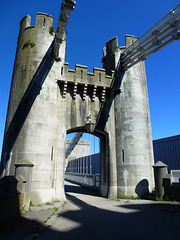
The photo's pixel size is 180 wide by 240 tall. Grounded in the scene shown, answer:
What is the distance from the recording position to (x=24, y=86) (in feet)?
40.3

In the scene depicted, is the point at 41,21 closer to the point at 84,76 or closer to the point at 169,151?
the point at 84,76

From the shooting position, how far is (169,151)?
1095 inches

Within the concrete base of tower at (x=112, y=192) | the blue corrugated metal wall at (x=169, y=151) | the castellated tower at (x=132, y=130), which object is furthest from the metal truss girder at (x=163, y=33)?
the blue corrugated metal wall at (x=169, y=151)

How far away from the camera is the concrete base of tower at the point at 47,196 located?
10430mm

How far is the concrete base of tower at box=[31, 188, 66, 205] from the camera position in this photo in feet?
34.2

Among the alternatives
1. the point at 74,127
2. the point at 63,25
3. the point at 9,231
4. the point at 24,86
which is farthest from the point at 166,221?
the point at 24,86

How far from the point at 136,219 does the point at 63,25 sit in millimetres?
10103

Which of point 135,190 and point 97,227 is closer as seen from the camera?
point 97,227

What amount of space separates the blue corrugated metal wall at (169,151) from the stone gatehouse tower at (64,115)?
1527 centimetres

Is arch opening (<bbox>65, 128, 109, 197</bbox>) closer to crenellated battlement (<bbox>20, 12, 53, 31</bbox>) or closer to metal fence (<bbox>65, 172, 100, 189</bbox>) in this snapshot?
metal fence (<bbox>65, 172, 100, 189</bbox>)

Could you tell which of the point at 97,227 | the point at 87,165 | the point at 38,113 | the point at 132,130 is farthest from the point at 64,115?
the point at 87,165

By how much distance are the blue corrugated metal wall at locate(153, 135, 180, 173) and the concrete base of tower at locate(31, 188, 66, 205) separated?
70.3 ft

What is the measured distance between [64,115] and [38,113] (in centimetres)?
213

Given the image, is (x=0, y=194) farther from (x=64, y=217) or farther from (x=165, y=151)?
(x=165, y=151)
